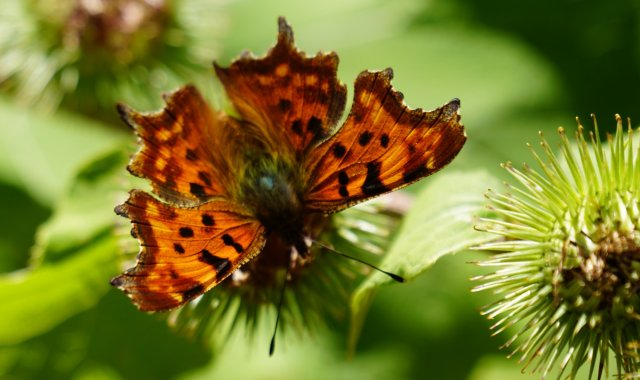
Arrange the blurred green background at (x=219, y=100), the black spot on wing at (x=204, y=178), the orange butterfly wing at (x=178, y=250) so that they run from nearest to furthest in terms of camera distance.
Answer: the orange butterfly wing at (x=178, y=250), the black spot on wing at (x=204, y=178), the blurred green background at (x=219, y=100)

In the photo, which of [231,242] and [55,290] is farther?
[55,290]

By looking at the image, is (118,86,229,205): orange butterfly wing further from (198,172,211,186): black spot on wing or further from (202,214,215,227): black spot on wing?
(202,214,215,227): black spot on wing

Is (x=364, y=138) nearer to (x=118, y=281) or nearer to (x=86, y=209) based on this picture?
(x=118, y=281)

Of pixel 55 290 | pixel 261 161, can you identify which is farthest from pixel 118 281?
pixel 55 290

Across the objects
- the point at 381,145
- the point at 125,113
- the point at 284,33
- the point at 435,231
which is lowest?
the point at 435,231

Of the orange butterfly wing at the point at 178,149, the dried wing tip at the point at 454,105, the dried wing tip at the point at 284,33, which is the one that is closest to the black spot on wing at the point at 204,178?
the orange butterfly wing at the point at 178,149

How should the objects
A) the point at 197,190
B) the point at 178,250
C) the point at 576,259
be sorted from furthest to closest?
the point at 197,190
the point at 178,250
the point at 576,259

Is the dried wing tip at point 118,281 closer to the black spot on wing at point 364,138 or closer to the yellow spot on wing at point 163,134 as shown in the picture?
the yellow spot on wing at point 163,134
